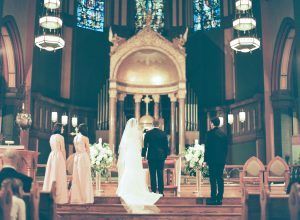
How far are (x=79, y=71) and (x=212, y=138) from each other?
34.1ft

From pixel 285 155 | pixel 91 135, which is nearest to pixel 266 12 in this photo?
pixel 285 155

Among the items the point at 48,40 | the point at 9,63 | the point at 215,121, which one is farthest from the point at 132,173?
the point at 9,63

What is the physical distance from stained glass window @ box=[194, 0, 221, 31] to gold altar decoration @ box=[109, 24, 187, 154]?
2306 millimetres

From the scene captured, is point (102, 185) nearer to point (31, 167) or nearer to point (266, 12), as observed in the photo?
point (31, 167)

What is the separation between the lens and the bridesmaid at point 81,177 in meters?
8.88

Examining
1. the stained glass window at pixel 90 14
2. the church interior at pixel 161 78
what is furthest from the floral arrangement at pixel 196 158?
the stained glass window at pixel 90 14

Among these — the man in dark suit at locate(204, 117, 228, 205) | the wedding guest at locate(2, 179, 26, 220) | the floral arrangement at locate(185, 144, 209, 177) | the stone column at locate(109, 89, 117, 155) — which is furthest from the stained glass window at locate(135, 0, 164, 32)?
the wedding guest at locate(2, 179, 26, 220)

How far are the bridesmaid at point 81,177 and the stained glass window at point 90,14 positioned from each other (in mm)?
9859

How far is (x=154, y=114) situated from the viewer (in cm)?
1719

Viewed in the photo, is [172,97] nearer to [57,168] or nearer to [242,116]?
[242,116]

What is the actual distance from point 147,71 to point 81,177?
29.9 ft

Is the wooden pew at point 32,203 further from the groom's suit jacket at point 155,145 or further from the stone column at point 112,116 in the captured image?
the stone column at point 112,116

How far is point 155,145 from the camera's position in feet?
29.6

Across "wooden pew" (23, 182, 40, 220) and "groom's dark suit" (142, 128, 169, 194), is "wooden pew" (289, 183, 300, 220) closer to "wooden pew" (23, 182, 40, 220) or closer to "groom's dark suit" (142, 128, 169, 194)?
"wooden pew" (23, 182, 40, 220)
